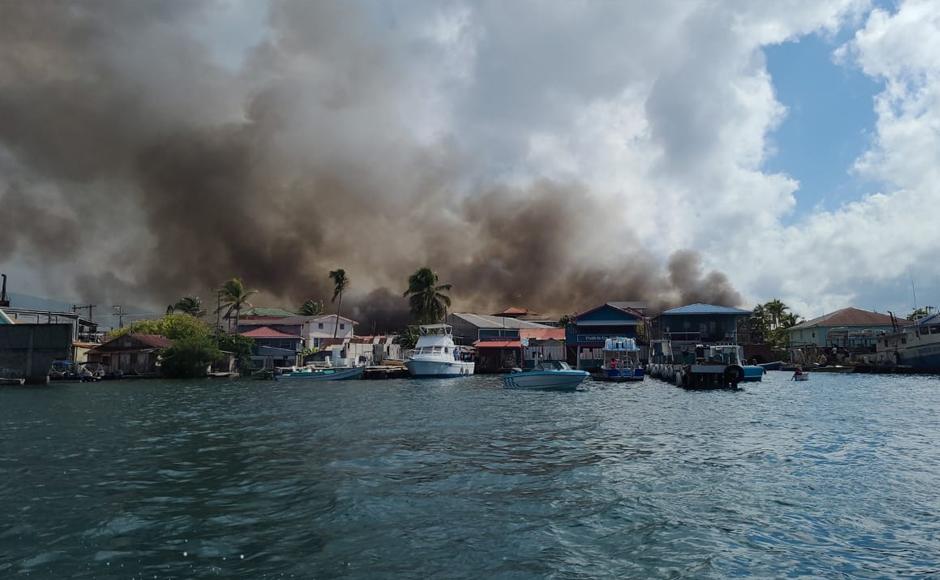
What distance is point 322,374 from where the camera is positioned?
73.4m

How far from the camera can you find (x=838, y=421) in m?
27.4

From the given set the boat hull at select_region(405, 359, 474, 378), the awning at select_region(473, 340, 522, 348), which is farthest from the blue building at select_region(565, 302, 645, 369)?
the boat hull at select_region(405, 359, 474, 378)

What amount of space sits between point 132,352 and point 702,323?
264ft

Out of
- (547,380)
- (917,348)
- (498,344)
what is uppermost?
(498,344)

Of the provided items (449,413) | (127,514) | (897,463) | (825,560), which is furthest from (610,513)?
(449,413)

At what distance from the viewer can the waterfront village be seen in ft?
202

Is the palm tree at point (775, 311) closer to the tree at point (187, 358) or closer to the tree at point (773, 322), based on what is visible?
the tree at point (773, 322)

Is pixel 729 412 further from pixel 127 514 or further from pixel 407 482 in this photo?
pixel 127 514

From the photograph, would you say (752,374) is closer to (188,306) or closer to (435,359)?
(435,359)

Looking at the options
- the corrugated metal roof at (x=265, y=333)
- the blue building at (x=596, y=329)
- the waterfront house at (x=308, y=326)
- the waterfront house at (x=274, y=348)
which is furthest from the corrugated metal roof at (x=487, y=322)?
the corrugated metal roof at (x=265, y=333)

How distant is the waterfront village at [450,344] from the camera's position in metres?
61.7

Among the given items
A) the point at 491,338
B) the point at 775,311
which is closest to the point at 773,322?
the point at 775,311

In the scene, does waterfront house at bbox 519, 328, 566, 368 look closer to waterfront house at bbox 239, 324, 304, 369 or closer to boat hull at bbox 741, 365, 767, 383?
boat hull at bbox 741, 365, 767, 383

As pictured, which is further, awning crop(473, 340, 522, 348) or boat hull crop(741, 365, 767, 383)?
awning crop(473, 340, 522, 348)
